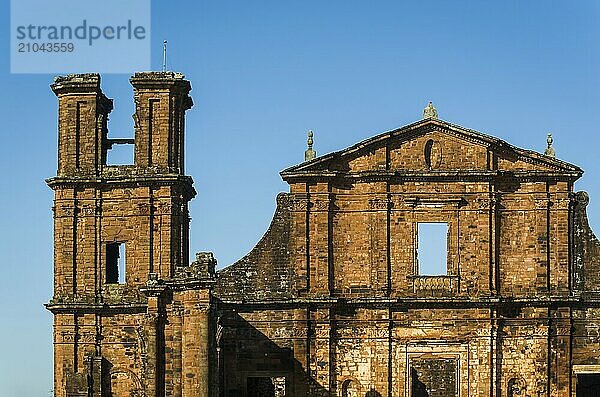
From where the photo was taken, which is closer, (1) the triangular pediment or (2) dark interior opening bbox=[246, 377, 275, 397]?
(1) the triangular pediment

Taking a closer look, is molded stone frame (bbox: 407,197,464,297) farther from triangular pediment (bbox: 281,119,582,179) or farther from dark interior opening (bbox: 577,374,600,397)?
dark interior opening (bbox: 577,374,600,397)

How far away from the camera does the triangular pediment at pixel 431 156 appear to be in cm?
3622

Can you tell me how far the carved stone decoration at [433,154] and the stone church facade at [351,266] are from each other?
0.16 ft

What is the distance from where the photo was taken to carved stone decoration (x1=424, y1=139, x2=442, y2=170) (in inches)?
1438

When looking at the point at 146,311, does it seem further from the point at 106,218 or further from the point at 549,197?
the point at 549,197

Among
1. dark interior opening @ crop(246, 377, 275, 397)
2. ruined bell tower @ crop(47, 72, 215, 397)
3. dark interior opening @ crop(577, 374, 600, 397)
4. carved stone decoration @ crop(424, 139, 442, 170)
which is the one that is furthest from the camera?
dark interior opening @ crop(577, 374, 600, 397)

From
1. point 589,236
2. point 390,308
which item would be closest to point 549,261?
point 589,236

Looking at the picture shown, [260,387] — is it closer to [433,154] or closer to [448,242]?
[448,242]

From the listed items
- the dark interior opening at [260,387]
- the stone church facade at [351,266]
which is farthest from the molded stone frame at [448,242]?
the dark interior opening at [260,387]

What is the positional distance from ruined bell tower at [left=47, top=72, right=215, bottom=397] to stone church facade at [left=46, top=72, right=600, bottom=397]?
38 millimetres

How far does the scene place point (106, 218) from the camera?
36188 mm

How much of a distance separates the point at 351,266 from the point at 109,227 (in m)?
6.61

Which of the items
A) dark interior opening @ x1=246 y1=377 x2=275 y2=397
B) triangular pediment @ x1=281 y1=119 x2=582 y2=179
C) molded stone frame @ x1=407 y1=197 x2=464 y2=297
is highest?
triangular pediment @ x1=281 y1=119 x2=582 y2=179

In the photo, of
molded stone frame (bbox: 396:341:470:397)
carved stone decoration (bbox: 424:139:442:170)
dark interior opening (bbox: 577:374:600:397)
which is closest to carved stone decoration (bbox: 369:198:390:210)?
carved stone decoration (bbox: 424:139:442:170)
